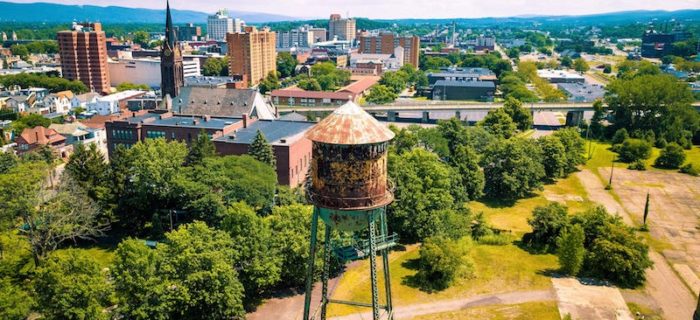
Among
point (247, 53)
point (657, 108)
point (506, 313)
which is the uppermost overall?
point (247, 53)

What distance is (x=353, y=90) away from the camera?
16800 centimetres

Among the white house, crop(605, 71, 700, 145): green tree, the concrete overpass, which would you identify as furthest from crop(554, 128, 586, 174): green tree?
the white house

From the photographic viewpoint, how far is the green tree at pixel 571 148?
87625 millimetres

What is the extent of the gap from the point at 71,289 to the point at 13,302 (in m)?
4.27

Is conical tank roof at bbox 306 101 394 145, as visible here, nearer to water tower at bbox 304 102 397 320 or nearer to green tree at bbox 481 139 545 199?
water tower at bbox 304 102 397 320

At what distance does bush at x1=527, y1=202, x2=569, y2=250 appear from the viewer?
5675cm

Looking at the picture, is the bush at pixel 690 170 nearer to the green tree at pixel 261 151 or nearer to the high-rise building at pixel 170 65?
the green tree at pixel 261 151

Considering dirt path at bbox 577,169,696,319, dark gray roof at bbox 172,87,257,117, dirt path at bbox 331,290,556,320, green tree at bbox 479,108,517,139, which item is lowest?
dirt path at bbox 577,169,696,319

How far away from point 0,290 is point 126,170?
942 inches

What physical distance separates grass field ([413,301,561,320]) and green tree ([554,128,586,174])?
47.5 meters

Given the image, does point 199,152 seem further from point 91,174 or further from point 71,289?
point 71,289

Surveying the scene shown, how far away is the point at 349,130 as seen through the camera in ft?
82.3

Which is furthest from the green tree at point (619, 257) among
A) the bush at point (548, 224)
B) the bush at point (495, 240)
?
the bush at point (495, 240)

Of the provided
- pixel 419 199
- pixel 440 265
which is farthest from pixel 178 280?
pixel 419 199
